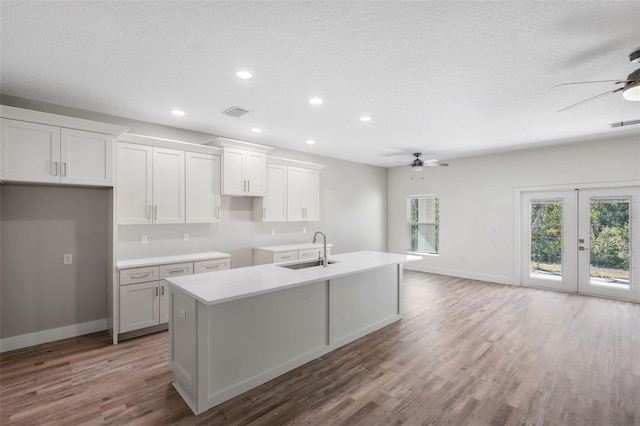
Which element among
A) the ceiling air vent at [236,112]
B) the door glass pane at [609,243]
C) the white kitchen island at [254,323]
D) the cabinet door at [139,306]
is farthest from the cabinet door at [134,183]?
the door glass pane at [609,243]

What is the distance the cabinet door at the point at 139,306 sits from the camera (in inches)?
139

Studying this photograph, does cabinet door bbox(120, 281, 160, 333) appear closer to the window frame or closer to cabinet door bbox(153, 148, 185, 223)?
cabinet door bbox(153, 148, 185, 223)

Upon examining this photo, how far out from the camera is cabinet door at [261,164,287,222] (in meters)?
5.29

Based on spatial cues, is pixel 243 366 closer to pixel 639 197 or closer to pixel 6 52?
pixel 6 52

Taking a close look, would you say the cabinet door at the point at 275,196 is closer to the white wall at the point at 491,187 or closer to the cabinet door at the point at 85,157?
the cabinet door at the point at 85,157

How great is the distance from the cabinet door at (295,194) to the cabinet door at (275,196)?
0.10 meters

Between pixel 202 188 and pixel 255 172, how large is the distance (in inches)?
35.7

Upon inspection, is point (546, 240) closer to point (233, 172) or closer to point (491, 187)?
point (491, 187)

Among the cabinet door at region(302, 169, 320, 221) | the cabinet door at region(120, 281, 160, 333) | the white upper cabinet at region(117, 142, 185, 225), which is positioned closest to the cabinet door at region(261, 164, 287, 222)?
the cabinet door at region(302, 169, 320, 221)

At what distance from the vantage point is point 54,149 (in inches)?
124

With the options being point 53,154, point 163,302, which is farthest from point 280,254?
point 53,154

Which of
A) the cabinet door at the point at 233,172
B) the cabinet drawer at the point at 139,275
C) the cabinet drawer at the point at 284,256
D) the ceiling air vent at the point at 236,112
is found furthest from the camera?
the cabinet drawer at the point at 284,256

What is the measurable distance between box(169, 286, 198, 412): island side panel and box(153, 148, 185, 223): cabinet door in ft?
5.78

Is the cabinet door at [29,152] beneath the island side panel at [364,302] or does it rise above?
above
